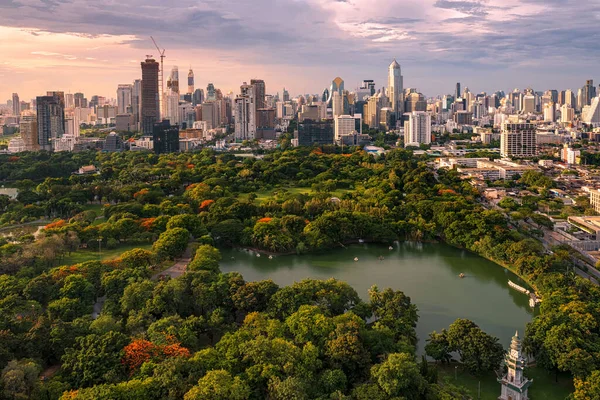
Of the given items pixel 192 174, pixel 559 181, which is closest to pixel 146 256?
pixel 192 174

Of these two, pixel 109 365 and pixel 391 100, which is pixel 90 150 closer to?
pixel 109 365

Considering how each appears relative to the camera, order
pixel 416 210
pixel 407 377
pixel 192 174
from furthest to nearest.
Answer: pixel 192 174 → pixel 416 210 → pixel 407 377

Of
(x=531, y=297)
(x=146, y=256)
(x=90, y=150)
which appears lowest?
(x=531, y=297)

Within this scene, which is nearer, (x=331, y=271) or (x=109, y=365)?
(x=109, y=365)

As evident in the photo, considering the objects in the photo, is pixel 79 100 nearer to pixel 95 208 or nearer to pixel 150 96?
pixel 150 96

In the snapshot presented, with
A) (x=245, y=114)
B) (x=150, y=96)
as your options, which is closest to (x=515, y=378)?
(x=245, y=114)

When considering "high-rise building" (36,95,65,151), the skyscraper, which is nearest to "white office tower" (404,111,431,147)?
the skyscraper
